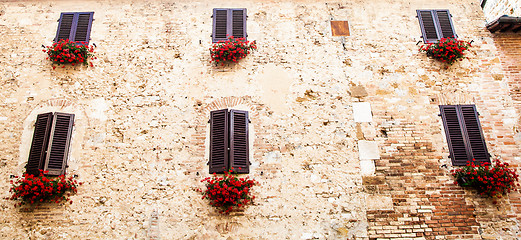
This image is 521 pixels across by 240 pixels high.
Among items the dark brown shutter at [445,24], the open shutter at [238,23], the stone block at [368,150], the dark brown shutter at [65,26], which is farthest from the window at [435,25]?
the dark brown shutter at [65,26]

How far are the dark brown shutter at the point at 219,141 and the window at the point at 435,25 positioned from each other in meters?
4.77

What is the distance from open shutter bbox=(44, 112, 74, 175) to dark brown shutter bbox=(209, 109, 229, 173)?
268cm

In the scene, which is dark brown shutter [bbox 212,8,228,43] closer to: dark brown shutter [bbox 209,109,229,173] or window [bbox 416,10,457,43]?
dark brown shutter [bbox 209,109,229,173]

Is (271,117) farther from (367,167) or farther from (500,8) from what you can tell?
(500,8)

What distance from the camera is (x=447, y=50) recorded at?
26.0 feet

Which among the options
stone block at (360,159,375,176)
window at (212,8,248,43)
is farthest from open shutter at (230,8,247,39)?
stone block at (360,159,375,176)

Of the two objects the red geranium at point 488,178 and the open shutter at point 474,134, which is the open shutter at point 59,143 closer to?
the red geranium at point 488,178

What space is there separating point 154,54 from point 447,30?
643cm

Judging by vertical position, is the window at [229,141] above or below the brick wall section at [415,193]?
above

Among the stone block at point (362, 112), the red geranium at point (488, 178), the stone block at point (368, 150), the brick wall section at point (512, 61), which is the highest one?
the brick wall section at point (512, 61)

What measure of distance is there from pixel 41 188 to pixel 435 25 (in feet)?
27.9

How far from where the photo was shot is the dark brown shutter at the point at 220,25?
828 centimetres

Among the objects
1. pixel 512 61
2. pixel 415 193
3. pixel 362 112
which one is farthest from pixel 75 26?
pixel 512 61

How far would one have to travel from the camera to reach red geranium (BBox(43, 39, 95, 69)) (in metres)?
7.75
